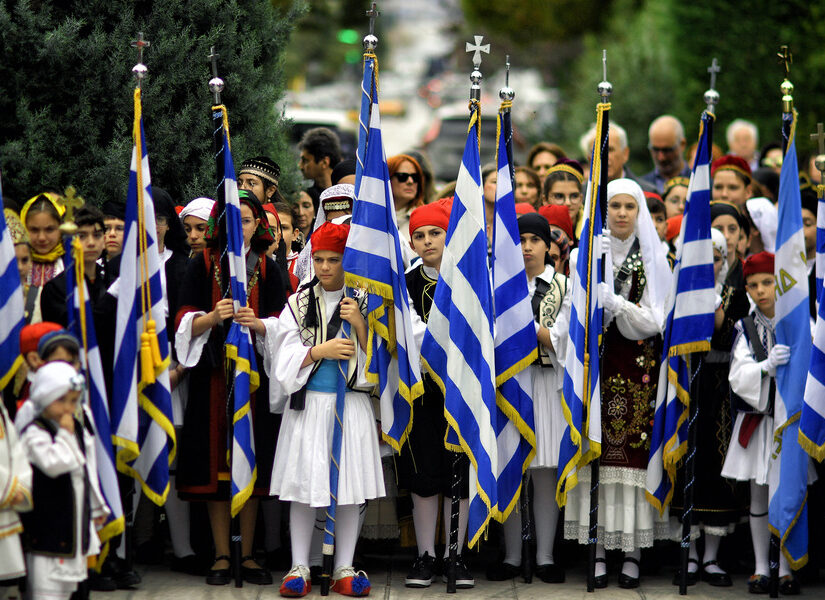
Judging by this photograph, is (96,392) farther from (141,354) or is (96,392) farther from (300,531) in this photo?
(300,531)

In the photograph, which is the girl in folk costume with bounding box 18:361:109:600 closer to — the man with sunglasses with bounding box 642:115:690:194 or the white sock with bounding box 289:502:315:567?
the white sock with bounding box 289:502:315:567

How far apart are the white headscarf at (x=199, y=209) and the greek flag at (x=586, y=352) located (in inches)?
89.4

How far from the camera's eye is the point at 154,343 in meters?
6.48

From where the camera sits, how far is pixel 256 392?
7.04m

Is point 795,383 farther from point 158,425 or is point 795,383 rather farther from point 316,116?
point 316,116

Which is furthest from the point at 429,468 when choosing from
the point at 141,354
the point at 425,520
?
the point at 141,354

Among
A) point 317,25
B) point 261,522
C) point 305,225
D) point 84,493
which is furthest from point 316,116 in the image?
point 317,25

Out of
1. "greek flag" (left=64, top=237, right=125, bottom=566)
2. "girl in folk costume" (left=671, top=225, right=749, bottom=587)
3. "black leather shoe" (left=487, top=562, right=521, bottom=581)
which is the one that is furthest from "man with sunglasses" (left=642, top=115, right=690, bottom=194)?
"greek flag" (left=64, top=237, right=125, bottom=566)

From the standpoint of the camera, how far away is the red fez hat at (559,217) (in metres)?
7.88

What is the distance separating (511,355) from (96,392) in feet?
7.80

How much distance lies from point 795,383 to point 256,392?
3.14 m

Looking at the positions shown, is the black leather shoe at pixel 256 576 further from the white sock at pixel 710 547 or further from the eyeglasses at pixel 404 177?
the eyeglasses at pixel 404 177

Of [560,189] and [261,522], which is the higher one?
[560,189]

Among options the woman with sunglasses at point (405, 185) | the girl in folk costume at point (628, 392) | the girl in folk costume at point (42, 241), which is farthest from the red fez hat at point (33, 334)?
the woman with sunglasses at point (405, 185)
